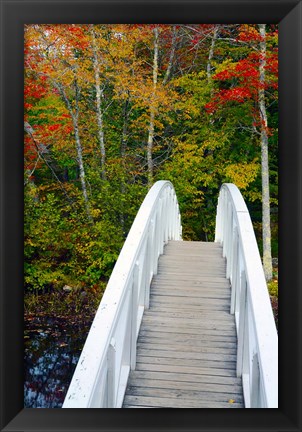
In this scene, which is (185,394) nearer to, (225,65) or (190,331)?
(190,331)

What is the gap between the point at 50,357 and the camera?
239 inches

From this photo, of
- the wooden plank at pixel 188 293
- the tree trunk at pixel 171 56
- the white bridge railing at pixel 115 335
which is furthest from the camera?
the tree trunk at pixel 171 56

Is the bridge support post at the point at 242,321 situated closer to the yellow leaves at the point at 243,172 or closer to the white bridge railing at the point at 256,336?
the white bridge railing at the point at 256,336

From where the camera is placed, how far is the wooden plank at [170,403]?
7.48ft

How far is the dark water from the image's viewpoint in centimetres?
517

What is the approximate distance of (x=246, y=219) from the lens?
283cm

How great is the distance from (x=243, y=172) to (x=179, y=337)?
19.1 ft

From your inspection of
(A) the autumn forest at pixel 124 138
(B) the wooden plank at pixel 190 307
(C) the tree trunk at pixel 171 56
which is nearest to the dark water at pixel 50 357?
(A) the autumn forest at pixel 124 138

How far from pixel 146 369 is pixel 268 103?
551 cm

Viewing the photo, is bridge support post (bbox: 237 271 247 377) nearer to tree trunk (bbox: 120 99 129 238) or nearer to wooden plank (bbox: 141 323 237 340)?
wooden plank (bbox: 141 323 237 340)

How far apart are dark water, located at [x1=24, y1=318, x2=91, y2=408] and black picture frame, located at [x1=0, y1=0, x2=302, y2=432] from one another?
3.16 meters

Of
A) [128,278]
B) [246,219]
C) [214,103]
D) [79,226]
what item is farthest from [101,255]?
[128,278]

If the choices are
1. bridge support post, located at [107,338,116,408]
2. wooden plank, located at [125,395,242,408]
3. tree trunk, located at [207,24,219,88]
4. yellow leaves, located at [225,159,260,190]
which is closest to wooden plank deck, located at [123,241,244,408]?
wooden plank, located at [125,395,242,408]
